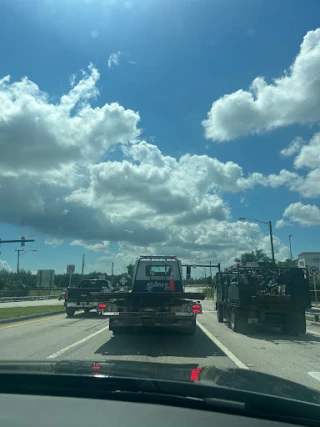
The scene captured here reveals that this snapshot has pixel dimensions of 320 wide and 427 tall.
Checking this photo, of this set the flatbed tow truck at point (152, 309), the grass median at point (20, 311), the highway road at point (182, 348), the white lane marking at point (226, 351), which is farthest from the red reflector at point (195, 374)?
the grass median at point (20, 311)

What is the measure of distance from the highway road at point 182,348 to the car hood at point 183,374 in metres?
3.82

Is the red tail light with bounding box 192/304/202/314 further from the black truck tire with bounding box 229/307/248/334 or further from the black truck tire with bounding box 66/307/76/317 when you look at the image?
the black truck tire with bounding box 66/307/76/317

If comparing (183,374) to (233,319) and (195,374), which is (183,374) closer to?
(195,374)

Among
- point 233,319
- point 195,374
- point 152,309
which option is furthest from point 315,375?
point 233,319

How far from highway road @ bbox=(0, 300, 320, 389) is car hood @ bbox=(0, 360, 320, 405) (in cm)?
382

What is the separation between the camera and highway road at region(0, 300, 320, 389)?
29.3 ft

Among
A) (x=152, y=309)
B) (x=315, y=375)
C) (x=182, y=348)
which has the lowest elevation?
(x=315, y=375)

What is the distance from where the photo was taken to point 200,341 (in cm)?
1264

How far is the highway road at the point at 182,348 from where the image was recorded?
8945mm

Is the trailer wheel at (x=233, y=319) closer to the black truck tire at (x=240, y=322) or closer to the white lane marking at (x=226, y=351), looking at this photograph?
the black truck tire at (x=240, y=322)

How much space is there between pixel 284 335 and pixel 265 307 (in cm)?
118

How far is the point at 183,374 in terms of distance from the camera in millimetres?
3629

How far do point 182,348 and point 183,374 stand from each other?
784cm

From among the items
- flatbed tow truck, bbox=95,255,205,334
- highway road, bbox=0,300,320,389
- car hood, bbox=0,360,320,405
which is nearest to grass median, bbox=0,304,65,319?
highway road, bbox=0,300,320,389
